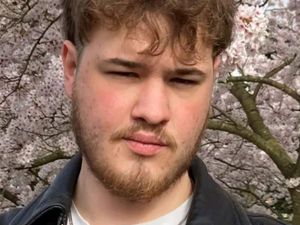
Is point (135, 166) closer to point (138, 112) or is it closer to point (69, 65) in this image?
point (138, 112)

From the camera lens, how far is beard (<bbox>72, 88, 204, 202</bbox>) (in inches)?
57.7

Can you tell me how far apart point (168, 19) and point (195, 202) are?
0.41 meters

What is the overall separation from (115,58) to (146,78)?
8 cm

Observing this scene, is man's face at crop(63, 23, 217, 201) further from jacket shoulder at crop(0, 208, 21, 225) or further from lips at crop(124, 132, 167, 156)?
jacket shoulder at crop(0, 208, 21, 225)

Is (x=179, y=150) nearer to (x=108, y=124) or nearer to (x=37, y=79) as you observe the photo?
(x=108, y=124)

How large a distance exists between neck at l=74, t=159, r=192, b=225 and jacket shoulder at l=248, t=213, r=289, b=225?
16cm

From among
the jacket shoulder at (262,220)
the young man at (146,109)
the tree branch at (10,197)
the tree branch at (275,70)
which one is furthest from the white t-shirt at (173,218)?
the tree branch at (10,197)

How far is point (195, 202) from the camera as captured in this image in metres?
1.56

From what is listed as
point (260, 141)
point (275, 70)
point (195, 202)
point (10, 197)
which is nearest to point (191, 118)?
point (195, 202)

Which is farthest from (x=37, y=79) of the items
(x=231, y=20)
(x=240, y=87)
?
(x=231, y=20)

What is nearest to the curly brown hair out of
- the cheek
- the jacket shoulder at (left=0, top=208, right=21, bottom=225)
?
the cheek

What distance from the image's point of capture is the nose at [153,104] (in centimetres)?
144

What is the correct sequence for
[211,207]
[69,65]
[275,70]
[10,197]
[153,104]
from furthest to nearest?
[10,197] → [275,70] → [69,65] → [211,207] → [153,104]

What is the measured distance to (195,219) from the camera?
1521 millimetres
